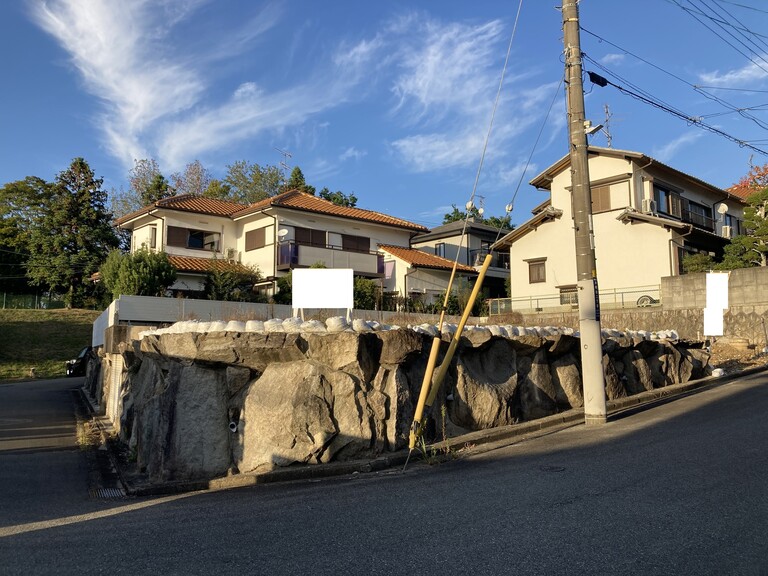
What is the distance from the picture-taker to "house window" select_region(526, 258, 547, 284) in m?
29.5

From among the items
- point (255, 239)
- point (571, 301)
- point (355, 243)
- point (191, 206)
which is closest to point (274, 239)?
point (255, 239)

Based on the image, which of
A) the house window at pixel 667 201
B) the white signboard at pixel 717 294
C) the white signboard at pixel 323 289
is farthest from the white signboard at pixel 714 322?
the house window at pixel 667 201

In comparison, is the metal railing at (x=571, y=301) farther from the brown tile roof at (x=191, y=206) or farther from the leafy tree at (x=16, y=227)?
the leafy tree at (x=16, y=227)

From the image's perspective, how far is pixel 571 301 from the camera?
2723 cm

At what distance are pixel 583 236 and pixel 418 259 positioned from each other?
21920 mm

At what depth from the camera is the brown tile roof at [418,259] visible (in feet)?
100

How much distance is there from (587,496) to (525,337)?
181 inches

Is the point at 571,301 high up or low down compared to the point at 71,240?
down

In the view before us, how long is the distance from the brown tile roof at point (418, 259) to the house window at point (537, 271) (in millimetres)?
3245

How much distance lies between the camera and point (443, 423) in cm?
820

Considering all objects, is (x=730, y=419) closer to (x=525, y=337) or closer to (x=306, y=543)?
(x=525, y=337)

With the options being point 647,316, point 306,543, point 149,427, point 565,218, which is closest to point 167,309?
point 149,427

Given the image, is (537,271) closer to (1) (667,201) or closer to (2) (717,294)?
(1) (667,201)

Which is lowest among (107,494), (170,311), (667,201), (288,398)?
(107,494)
